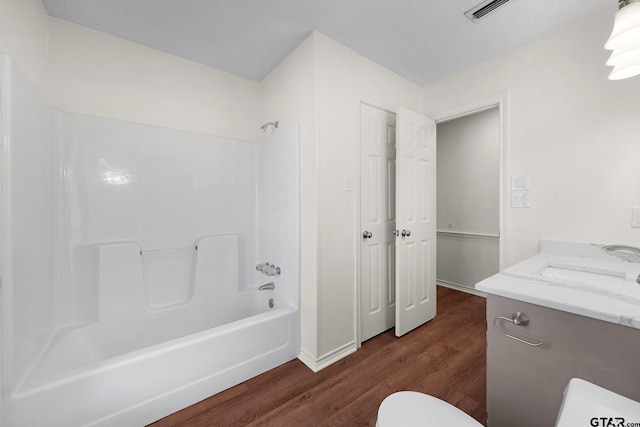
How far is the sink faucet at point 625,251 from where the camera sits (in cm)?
150

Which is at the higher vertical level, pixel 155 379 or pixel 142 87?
pixel 142 87

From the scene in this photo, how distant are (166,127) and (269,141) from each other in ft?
2.78

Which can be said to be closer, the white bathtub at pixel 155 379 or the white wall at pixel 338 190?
the white bathtub at pixel 155 379

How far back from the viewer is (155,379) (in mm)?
1386

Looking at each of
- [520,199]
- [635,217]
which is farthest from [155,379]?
[635,217]

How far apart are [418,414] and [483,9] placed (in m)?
2.21

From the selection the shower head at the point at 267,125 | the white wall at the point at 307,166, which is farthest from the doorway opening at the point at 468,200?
the shower head at the point at 267,125

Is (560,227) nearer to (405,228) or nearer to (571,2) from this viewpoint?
(405,228)

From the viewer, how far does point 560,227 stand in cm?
179

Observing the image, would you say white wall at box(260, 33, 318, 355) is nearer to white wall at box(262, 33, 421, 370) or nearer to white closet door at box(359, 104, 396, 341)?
white wall at box(262, 33, 421, 370)

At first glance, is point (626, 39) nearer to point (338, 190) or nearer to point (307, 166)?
point (338, 190)

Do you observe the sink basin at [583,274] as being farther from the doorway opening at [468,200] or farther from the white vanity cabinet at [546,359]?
the doorway opening at [468,200]

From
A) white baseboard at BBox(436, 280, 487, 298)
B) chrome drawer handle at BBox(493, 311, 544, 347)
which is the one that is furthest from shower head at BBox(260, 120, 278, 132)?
white baseboard at BBox(436, 280, 487, 298)

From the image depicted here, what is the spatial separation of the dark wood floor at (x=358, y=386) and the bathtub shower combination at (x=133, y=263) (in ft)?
0.43
